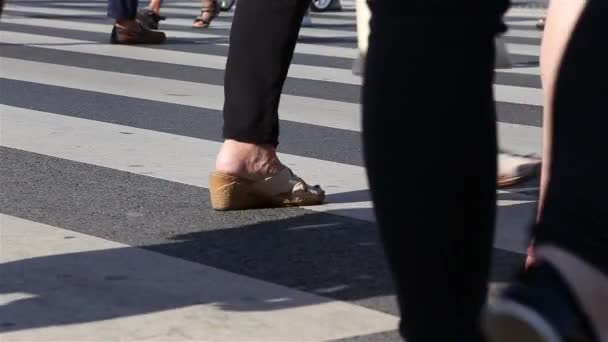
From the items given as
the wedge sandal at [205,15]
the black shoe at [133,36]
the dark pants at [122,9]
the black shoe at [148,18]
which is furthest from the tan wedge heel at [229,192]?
the wedge sandal at [205,15]

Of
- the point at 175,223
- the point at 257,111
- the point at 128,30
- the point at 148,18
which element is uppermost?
the point at 257,111

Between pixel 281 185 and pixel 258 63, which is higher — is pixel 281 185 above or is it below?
below

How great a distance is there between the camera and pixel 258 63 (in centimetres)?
347

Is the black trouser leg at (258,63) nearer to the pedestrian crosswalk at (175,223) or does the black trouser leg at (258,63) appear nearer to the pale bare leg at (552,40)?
the pedestrian crosswalk at (175,223)

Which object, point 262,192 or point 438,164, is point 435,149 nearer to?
point 438,164

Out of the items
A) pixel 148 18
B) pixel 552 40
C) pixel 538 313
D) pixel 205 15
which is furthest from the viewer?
pixel 205 15

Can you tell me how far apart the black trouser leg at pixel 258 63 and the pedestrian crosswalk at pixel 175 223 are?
8.7 inches

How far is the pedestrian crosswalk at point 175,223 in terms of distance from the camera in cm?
251

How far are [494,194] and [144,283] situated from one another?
136 cm

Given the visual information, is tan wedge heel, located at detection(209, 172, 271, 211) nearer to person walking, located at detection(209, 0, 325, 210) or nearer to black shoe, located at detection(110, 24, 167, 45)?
person walking, located at detection(209, 0, 325, 210)

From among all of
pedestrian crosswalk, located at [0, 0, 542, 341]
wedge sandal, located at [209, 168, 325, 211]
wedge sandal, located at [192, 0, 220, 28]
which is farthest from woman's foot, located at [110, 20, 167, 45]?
wedge sandal, located at [209, 168, 325, 211]

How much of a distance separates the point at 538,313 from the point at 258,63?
211 centimetres

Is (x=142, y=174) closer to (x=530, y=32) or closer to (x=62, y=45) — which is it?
(x=62, y=45)

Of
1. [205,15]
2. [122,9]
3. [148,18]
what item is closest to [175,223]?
[122,9]
